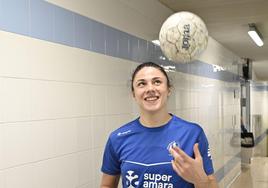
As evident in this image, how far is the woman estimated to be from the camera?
4.95ft

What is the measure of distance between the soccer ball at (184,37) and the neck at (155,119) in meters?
0.99

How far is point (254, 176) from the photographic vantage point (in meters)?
7.23

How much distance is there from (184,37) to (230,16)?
231 cm

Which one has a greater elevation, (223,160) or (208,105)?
(208,105)

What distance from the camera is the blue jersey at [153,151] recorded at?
1.50 metres

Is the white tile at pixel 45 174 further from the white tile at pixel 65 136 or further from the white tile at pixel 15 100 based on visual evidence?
the white tile at pixel 15 100

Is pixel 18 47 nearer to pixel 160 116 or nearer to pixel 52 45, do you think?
pixel 52 45

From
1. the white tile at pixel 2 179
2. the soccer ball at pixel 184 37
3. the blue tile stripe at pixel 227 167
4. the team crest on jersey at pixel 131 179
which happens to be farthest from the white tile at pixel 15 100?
the blue tile stripe at pixel 227 167

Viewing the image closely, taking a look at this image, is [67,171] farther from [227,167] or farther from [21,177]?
[227,167]

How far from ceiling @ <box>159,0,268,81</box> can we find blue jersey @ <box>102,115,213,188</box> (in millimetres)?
2466

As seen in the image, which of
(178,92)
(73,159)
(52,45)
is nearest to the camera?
(52,45)

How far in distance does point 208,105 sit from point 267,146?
6209mm

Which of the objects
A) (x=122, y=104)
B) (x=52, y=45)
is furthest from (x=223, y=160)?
(x=52, y=45)

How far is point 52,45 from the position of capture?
1.97m
